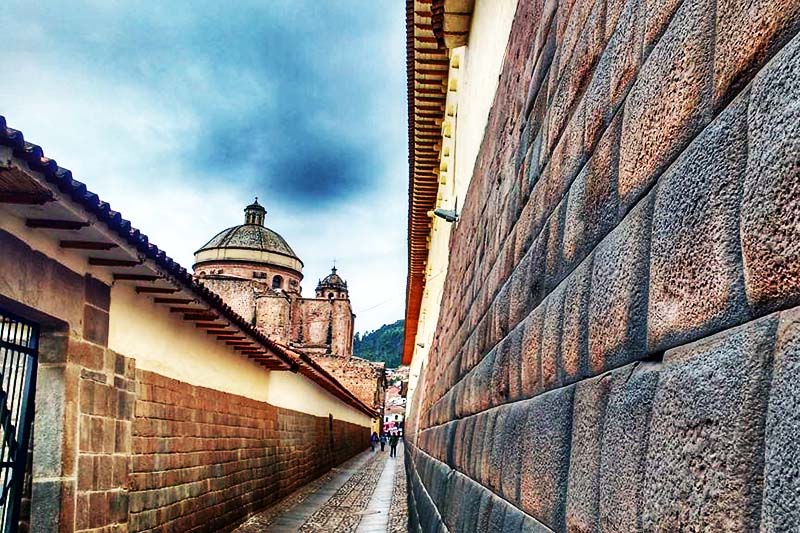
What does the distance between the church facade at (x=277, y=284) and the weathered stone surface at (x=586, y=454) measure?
48218mm

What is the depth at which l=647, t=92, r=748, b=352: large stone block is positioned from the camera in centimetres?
114

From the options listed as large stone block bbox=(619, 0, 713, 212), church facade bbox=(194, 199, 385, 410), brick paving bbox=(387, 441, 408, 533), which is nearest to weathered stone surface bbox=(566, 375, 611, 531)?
large stone block bbox=(619, 0, 713, 212)

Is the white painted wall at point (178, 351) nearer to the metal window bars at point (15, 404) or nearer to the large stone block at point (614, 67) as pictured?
the metal window bars at point (15, 404)

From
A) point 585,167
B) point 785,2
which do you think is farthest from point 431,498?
point 785,2

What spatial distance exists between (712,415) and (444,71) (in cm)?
947

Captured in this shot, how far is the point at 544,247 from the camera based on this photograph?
250 cm

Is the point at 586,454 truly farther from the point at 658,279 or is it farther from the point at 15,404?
the point at 15,404

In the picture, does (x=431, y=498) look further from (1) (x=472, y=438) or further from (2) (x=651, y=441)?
(2) (x=651, y=441)

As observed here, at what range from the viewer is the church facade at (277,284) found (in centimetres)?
5031

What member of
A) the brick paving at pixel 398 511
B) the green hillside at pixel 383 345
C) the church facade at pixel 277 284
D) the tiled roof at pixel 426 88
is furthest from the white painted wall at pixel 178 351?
the green hillside at pixel 383 345

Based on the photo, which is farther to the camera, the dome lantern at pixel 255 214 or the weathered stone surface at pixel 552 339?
the dome lantern at pixel 255 214

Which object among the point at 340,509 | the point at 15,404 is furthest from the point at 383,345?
the point at 15,404

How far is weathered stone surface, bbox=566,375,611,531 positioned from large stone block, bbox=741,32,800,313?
634 mm

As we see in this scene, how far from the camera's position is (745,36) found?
1146 mm
